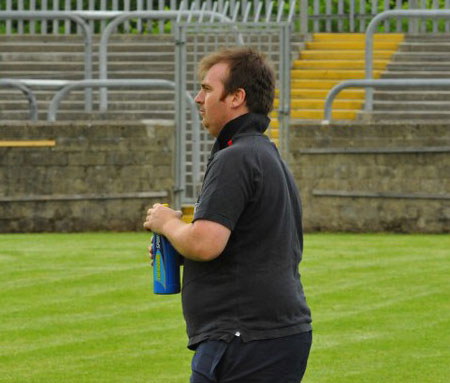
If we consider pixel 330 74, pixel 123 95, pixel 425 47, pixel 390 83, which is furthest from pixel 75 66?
pixel 390 83

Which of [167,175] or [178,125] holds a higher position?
[178,125]

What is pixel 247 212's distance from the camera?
4.42 metres

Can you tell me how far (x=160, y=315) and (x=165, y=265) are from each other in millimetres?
5684

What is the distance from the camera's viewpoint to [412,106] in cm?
1950

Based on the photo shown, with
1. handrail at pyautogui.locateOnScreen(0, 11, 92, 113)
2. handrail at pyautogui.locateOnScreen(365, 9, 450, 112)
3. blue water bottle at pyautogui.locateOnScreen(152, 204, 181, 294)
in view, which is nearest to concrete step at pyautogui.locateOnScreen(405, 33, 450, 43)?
handrail at pyautogui.locateOnScreen(365, 9, 450, 112)

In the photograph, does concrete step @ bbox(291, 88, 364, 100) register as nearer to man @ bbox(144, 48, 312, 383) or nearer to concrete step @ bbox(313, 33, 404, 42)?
concrete step @ bbox(313, 33, 404, 42)

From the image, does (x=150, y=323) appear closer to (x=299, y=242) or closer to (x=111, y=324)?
(x=111, y=324)

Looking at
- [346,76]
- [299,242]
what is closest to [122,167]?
[346,76]

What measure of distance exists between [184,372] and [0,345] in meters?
1.55

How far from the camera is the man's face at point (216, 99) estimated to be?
4.50 meters

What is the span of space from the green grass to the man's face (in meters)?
3.75

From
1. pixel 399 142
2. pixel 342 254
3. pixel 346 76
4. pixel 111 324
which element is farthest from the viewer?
pixel 346 76

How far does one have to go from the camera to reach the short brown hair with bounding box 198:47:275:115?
176 inches

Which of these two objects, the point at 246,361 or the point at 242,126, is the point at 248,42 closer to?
the point at 242,126
